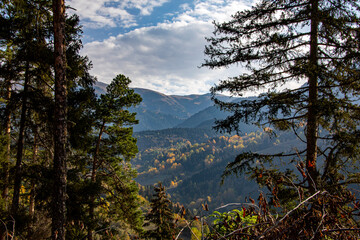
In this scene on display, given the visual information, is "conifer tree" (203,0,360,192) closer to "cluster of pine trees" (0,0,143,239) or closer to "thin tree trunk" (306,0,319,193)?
"thin tree trunk" (306,0,319,193)

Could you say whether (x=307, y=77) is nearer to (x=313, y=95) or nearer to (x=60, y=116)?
(x=313, y=95)

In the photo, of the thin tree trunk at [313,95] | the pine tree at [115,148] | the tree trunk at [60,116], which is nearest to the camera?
the tree trunk at [60,116]

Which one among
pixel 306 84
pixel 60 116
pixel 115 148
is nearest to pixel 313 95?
pixel 306 84

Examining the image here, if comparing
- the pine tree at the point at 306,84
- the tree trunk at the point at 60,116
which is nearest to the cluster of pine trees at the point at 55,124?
the tree trunk at the point at 60,116

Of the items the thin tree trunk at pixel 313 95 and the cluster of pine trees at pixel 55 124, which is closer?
the cluster of pine trees at pixel 55 124

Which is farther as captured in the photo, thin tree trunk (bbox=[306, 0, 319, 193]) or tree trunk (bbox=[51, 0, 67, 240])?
thin tree trunk (bbox=[306, 0, 319, 193])

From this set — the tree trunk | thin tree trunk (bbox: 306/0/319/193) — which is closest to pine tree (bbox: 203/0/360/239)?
thin tree trunk (bbox: 306/0/319/193)

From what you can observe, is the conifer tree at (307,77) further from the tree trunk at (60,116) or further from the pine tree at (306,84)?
the tree trunk at (60,116)

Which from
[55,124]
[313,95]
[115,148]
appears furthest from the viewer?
[115,148]

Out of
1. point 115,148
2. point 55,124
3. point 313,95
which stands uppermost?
point 313,95

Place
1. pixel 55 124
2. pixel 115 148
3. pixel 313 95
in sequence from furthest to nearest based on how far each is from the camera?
pixel 115 148
pixel 313 95
pixel 55 124

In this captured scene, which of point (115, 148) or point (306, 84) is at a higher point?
point (306, 84)

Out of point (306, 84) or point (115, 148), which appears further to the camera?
point (115, 148)

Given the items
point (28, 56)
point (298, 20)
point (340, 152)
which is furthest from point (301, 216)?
point (28, 56)
